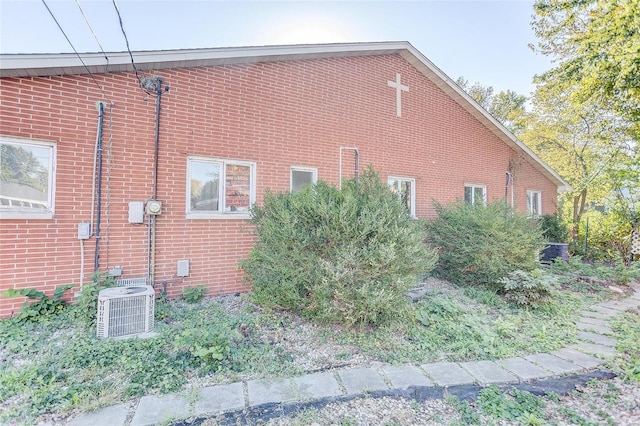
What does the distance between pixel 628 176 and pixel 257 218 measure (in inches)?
458

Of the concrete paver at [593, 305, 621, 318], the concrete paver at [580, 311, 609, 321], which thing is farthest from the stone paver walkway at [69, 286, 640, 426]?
the concrete paver at [593, 305, 621, 318]

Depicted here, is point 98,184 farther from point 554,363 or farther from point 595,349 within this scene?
point 595,349

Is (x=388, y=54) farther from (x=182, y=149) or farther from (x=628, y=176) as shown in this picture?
(x=628, y=176)

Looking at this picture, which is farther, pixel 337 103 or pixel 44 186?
pixel 337 103

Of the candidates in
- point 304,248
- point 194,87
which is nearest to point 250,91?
point 194,87

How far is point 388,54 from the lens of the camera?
816 cm

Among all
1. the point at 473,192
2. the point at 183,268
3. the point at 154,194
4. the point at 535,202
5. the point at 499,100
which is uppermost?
the point at 499,100

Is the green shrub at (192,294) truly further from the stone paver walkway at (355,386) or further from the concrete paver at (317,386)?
the concrete paver at (317,386)

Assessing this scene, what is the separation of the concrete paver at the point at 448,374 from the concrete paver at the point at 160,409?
2325 millimetres

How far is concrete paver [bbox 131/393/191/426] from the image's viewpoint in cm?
236

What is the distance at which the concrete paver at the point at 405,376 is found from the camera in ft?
9.74

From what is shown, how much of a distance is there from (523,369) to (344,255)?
90.1 inches

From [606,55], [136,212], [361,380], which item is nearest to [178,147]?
[136,212]

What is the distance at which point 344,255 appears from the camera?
12.5 ft
